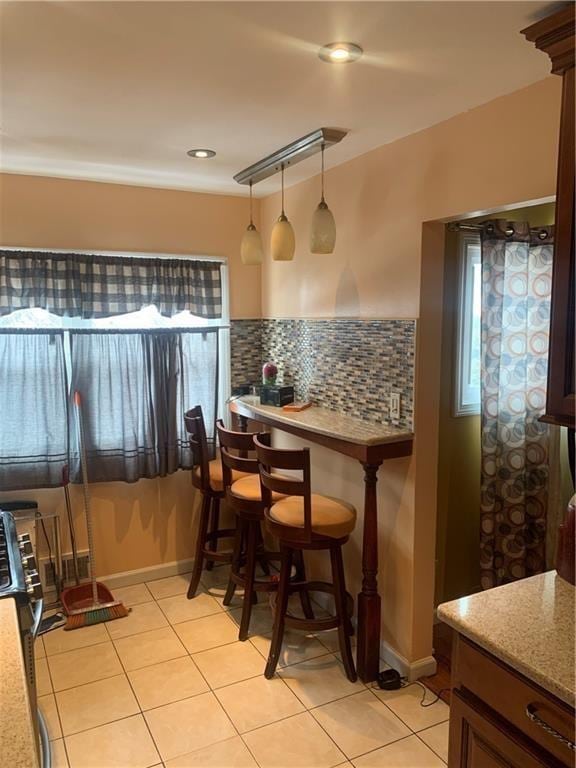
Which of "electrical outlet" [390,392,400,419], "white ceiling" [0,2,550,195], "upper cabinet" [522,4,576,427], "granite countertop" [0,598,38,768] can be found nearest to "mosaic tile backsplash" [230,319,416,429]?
"electrical outlet" [390,392,400,419]

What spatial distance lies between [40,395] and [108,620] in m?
1.29

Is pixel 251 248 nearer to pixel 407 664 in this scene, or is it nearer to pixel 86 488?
pixel 86 488

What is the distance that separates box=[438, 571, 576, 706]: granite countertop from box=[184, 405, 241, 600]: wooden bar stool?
185 centimetres

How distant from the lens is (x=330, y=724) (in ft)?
7.49

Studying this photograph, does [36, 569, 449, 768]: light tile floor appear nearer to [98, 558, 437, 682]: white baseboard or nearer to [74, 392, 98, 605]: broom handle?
[98, 558, 437, 682]: white baseboard

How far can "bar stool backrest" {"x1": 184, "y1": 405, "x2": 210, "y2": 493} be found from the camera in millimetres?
3148

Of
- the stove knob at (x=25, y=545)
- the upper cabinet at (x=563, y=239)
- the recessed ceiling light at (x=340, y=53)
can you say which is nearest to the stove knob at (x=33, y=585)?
the stove knob at (x=25, y=545)

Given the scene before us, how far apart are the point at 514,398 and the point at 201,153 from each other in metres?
1.99

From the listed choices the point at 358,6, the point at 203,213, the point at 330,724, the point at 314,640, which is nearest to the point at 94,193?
the point at 203,213

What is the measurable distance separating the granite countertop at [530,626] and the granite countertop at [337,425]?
0.87 metres

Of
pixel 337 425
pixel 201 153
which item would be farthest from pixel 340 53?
pixel 337 425

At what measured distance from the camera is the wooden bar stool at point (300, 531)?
240cm

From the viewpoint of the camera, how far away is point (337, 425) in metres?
2.64

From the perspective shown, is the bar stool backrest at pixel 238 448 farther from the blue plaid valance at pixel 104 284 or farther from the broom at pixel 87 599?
the blue plaid valance at pixel 104 284
